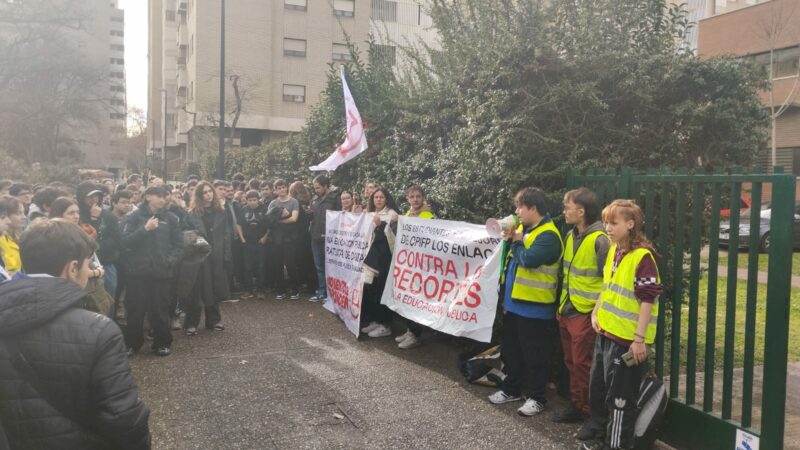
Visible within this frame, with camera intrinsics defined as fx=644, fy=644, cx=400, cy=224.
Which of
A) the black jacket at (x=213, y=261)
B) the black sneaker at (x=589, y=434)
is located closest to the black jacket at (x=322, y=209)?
the black jacket at (x=213, y=261)

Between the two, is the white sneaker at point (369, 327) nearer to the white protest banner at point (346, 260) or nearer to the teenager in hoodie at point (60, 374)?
the white protest banner at point (346, 260)

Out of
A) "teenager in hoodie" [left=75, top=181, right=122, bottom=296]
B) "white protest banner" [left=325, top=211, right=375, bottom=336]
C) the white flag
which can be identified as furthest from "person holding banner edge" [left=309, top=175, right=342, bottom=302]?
"teenager in hoodie" [left=75, top=181, right=122, bottom=296]

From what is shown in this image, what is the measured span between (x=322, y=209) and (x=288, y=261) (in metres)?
1.13

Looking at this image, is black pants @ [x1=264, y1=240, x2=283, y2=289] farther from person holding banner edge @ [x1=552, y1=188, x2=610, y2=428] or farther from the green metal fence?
person holding banner edge @ [x1=552, y1=188, x2=610, y2=428]

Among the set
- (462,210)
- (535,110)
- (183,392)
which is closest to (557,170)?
(535,110)

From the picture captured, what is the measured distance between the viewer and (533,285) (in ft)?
16.4

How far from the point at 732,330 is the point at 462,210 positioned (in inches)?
136

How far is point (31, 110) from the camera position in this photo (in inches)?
1277

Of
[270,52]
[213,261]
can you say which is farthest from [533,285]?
[270,52]

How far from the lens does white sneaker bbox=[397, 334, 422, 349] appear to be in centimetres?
694

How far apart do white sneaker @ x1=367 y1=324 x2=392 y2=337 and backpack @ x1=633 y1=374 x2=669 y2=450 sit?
3.67 metres

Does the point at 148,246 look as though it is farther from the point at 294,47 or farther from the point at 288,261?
the point at 294,47

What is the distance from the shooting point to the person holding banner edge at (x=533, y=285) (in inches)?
193

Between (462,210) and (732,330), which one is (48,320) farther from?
(462,210)
